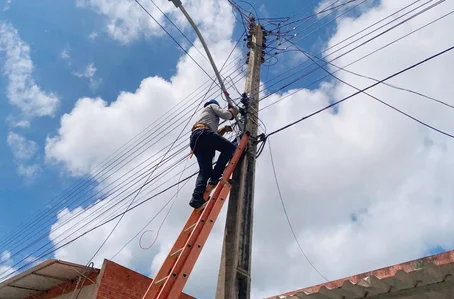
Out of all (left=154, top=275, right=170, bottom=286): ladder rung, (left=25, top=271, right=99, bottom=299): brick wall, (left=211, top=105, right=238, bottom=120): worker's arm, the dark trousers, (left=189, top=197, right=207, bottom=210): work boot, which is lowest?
(left=154, top=275, right=170, bottom=286): ladder rung

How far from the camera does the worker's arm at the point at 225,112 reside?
253 inches

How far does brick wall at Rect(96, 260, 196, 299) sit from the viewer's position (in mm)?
8089

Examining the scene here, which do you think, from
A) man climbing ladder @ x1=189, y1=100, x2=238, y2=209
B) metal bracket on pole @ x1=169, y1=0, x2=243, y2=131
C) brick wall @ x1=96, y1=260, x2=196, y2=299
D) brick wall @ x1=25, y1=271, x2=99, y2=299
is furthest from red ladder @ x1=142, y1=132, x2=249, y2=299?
brick wall @ x1=25, y1=271, x2=99, y2=299

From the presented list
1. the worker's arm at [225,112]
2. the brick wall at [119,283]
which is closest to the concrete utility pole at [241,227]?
the worker's arm at [225,112]

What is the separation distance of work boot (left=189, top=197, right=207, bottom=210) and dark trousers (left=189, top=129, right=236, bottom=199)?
32 cm

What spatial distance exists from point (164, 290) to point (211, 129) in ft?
8.32

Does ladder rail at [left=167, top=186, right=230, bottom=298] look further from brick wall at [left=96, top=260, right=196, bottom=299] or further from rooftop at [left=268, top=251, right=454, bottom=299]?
brick wall at [left=96, top=260, right=196, bottom=299]

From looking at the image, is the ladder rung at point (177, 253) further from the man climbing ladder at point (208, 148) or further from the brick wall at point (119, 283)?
the brick wall at point (119, 283)

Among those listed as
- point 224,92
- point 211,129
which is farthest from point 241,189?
point 224,92

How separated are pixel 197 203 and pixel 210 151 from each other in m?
0.82

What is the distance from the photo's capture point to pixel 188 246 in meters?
5.00

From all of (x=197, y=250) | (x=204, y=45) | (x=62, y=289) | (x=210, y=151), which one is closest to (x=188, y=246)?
(x=197, y=250)

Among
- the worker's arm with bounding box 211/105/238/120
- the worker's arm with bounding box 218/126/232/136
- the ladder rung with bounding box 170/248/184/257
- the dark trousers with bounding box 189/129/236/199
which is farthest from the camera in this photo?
the worker's arm with bounding box 218/126/232/136

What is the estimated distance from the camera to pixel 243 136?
6.40 m
